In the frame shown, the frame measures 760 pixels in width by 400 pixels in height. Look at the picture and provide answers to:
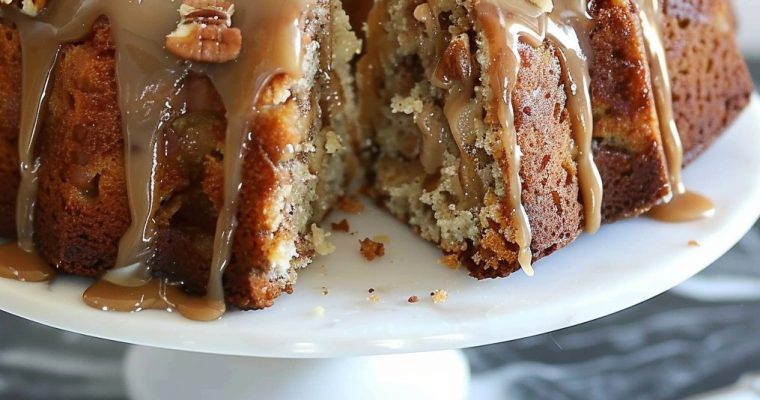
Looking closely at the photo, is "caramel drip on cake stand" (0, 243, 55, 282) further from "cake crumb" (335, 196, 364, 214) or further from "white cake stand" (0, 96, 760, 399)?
"cake crumb" (335, 196, 364, 214)

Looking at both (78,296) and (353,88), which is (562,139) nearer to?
(353,88)

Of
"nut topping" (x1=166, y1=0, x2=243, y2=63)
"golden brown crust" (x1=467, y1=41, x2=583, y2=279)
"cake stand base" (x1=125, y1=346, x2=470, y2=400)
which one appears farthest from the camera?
"cake stand base" (x1=125, y1=346, x2=470, y2=400)

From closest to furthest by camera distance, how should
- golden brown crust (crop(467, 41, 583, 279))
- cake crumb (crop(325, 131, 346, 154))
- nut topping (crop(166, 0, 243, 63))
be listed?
nut topping (crop(166, 0, 243, 63))
golden brown crust (crop(467, 41, 583, 279))
cake crumb (crop(325, 131, 346, 154))

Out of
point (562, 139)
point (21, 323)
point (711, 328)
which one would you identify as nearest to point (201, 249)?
point (562, 139)

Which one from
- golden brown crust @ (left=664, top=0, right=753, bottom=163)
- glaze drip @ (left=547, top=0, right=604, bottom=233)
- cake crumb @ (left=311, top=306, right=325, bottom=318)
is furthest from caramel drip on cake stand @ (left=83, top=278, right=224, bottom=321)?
golden brown crust @ (left=664, top=0, right=753, bottom=163)

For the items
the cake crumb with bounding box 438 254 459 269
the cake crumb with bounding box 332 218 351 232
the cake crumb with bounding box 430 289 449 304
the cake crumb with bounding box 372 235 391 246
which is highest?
the cake crumb with bounding box 430 289 449 304

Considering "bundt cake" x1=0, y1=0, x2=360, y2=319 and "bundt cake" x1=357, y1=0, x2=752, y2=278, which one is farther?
"bundt cake" x1=357, y1=0, x2=752, y2=278

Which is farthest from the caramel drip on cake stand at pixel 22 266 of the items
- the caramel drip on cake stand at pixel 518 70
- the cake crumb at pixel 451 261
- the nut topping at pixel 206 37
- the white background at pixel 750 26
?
the white background at pixel 750 26
